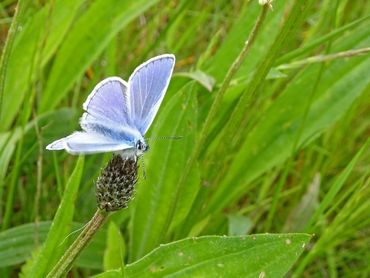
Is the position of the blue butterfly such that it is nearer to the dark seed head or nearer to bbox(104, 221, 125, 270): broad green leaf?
the dark seed head

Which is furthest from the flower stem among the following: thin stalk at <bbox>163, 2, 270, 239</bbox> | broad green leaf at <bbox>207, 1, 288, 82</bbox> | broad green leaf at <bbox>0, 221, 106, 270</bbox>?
broad green leaf at <bbox>207, 1, 288, 82</bbox>

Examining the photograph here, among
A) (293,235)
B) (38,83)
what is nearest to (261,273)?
(293,235)

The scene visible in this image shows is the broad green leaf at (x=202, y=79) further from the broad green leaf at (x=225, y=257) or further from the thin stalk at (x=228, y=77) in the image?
the broad green leaf at (x=225, y=257)

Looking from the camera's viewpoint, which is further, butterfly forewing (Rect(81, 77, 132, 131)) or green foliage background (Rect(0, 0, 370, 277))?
green foliage background (Rect(0, 0, 370, 277))

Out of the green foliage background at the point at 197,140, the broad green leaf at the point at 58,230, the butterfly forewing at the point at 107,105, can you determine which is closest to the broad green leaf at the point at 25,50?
the green foliage background at the point at 197,140

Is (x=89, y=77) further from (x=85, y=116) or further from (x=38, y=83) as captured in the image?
(x=85, y=116)

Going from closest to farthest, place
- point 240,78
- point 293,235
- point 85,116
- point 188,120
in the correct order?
point 85,116
point 293,235
point 188,120
point 240,78

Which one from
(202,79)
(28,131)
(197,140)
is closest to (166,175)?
(197,140)
